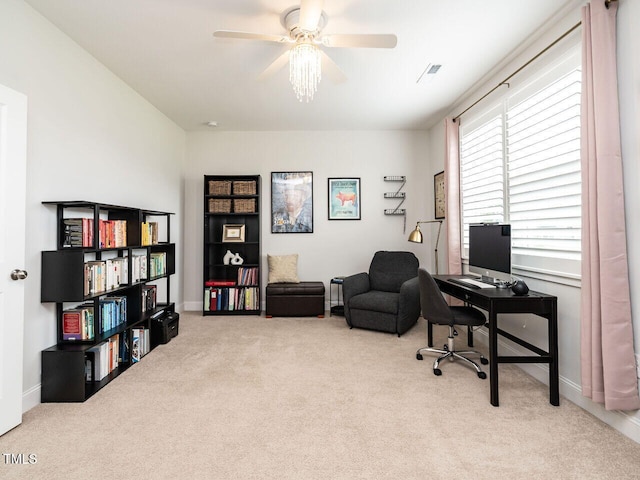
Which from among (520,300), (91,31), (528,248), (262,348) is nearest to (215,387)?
(262,348)

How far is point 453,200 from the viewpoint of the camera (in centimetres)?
403

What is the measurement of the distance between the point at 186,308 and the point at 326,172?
119 inches

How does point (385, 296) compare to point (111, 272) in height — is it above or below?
below

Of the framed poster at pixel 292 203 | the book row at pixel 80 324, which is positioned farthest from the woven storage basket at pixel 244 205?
the book row at pixel 80 324

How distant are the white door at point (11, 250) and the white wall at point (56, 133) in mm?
255

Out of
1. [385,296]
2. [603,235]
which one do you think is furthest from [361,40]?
[385,296]

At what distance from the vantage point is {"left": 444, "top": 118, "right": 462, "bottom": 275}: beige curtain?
13.1 ft

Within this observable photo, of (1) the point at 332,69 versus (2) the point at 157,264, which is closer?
(1) the point at 332,69

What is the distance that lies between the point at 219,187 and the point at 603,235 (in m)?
4.37

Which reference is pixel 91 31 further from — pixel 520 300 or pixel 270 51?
pixel 520 300

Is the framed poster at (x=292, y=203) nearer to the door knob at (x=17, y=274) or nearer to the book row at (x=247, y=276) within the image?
the book row at (x=247, y=276)

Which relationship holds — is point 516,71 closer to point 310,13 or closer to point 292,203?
point 310,13

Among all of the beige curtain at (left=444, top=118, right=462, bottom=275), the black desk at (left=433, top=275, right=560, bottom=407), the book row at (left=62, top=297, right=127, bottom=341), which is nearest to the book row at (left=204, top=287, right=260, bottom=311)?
the book row at (left=62, top=297, right=127, bottom=341)

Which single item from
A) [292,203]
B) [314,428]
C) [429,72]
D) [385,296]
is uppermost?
[429,72]
